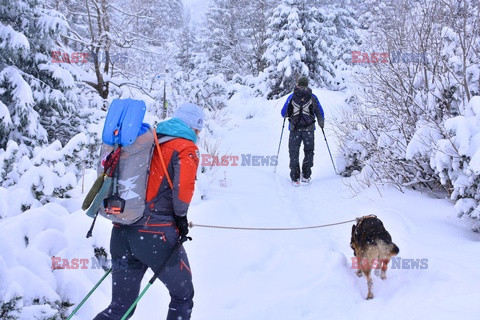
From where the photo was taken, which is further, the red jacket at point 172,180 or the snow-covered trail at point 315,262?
the snow-covered trail at point 315,262

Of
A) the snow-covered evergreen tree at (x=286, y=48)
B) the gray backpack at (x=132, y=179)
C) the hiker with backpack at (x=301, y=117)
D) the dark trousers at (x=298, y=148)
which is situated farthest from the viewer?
the snow-covered evergreen tree at (x=286, y=48)

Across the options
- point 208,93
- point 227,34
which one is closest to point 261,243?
point 208,93

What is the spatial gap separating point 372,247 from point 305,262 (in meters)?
1.03

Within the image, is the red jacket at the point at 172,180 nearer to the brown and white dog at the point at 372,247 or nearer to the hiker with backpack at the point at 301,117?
the brown and white dog at the point at 372,247

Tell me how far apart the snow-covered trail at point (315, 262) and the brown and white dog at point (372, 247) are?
0.75 ft

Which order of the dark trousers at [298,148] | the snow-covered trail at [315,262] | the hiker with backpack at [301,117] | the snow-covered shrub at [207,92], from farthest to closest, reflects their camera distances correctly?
1. the snow-covered shrub at [207,92]
2. the dark trousers at [298,148]
3. the hiker with backpack at [301,117]
4. the snow-covered trail at [315,262]

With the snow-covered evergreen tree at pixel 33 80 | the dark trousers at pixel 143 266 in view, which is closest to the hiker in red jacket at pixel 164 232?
the dark trousers at pixel 143 266

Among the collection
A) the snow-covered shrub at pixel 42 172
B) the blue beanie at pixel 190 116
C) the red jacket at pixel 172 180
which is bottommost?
the snow-covered shrub at pixel 42 172

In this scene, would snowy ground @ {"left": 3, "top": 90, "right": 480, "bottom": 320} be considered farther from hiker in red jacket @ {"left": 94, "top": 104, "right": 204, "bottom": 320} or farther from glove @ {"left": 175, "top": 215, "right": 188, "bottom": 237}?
glove @ {"left": 175, "top": 215, "right": 188, "bottom": 237}

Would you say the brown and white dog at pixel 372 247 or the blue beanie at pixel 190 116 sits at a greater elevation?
the blue beanie at pixel 190 116

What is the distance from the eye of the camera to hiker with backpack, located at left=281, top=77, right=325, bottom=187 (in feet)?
26.3

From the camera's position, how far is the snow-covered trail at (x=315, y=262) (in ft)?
11.9

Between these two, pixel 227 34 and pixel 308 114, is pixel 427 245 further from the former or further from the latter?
pixel 227 34

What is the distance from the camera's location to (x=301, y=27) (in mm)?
19094
